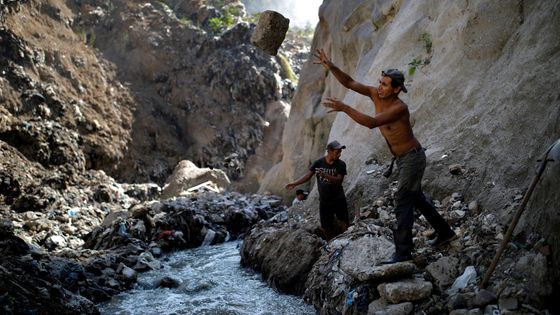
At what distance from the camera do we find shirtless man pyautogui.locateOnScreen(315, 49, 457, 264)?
347 cm

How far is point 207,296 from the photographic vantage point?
202 inches

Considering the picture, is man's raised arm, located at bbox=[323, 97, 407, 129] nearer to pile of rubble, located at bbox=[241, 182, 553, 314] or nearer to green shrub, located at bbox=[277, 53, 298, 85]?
pile of rubble, located at bbox=[241, 182, 553, 314]

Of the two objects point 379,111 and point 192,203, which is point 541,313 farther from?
point 192,203

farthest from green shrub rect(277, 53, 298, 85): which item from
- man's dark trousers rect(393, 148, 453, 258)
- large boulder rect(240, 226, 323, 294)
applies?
man's dark trousers rect(393, 148, 453, 258)

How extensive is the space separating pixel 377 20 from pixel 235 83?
13.3 meters

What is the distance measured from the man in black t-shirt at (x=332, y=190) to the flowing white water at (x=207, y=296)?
1.06m

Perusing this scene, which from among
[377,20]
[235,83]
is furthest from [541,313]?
[235,83]

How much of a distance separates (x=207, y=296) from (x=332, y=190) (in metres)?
1.84

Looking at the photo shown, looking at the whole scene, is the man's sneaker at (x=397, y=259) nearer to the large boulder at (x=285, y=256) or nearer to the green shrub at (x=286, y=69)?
the large boulder at (x=285, y=256)

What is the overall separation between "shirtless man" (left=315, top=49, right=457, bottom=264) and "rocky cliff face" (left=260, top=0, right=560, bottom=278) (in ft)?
1.84

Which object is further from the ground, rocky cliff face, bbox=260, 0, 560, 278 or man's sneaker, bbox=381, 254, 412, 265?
rocky cliff face, bbox=260, 0, 560, 278

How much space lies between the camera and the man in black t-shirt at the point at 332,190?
5.44 m

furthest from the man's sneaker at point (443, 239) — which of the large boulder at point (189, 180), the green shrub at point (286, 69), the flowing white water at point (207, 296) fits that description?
the green shrub at point (286, 69)

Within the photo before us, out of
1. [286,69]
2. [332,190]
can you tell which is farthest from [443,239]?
[286,69]
